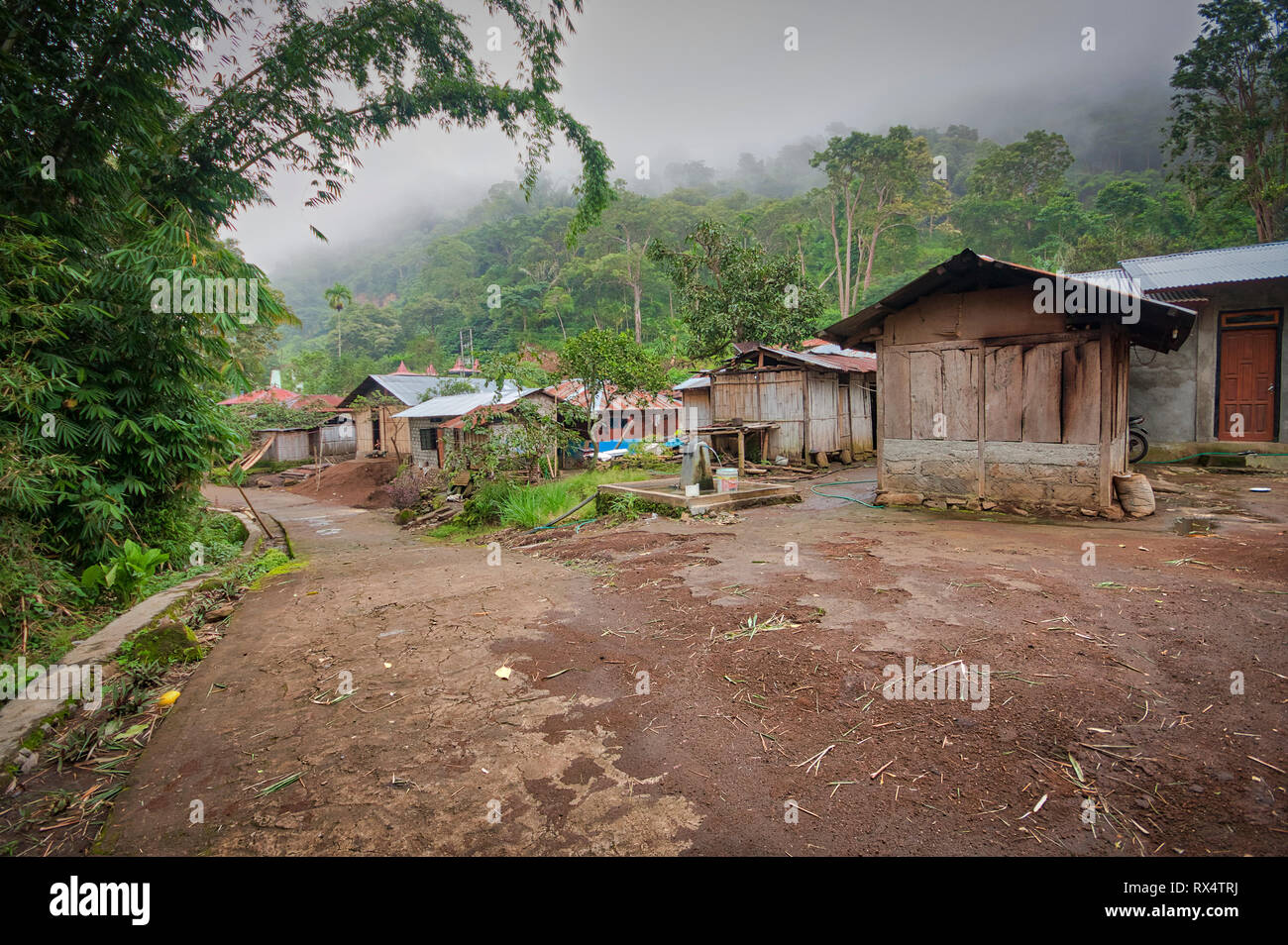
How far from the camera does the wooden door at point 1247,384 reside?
11992 millimetres

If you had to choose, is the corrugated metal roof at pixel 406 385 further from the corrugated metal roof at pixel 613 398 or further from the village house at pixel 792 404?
the village house at pixel 792 404

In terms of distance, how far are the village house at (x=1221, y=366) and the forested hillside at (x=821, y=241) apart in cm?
1167

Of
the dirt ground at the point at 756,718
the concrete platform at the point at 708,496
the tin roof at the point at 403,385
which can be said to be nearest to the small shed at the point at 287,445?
the tin roof at the point at 403,385

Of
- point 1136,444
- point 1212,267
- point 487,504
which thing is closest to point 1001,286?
point 1136,444

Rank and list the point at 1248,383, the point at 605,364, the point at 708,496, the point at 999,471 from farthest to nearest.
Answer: the point at 605,364 < the point at 1248,383 < the point at 708,496 < the point at 999,471

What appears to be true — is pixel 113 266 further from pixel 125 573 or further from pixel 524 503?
pixel 524 503

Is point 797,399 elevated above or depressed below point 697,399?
below

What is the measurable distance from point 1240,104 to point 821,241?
32232 millimetres

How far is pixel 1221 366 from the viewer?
12414 millimetres

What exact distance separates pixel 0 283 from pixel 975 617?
8.65 metres

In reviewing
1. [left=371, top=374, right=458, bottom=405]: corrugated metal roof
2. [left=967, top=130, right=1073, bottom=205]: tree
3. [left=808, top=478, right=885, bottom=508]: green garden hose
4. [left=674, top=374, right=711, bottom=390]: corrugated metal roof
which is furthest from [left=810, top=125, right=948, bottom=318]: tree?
[left=808, top=478, right=885, bottom=508]: green garden hose

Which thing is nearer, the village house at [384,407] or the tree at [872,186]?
the village house at [384,407]

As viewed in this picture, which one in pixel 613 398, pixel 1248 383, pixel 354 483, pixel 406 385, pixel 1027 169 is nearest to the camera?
pixel 1248 383
